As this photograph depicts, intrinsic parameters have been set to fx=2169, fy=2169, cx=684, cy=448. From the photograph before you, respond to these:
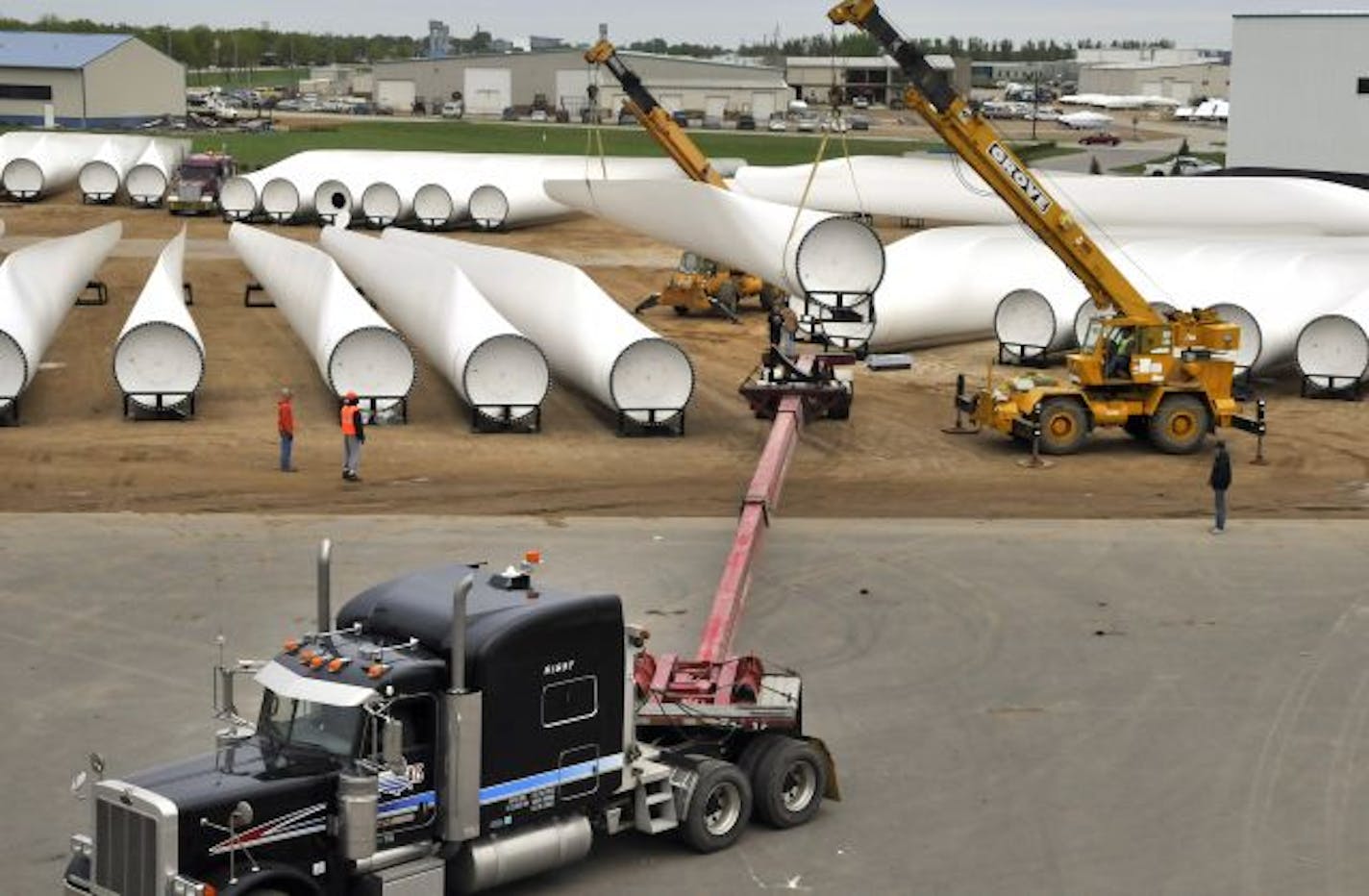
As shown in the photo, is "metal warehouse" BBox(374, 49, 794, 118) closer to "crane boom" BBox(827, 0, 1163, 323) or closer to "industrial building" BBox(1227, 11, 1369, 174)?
"industrial building" BBox(1227, 11, 1369, 174)

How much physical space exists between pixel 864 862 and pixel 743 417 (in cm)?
2081

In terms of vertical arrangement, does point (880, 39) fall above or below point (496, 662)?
above

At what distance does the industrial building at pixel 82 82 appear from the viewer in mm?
116000

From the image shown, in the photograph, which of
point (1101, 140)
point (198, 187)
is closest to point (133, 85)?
point (198, 187)

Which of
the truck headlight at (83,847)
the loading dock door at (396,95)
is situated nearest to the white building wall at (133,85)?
the loading dock door at (396,95)

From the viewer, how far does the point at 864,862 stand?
15.6m

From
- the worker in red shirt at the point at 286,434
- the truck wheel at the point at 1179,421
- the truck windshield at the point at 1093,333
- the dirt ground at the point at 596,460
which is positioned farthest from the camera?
the truck windshield at the point at 1093,333

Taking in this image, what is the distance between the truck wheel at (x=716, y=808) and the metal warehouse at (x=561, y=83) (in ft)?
439

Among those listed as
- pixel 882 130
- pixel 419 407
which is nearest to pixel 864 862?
pixel 419 407

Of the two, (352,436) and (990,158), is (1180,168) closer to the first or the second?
(990,158)

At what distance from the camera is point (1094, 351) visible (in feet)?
110

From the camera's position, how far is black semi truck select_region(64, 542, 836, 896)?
42.9 feet

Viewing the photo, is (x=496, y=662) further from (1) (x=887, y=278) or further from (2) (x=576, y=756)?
(1) (x=887, y=278)

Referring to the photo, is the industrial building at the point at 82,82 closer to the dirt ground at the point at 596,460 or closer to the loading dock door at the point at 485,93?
the loading dock door at the point at 485,93
